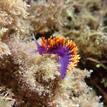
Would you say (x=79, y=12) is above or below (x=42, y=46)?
above

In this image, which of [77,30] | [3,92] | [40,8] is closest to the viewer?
[3,92]

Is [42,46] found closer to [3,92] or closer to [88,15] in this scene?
[3,92]

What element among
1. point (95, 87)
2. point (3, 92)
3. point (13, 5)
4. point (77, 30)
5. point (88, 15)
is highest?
point (88, 15)

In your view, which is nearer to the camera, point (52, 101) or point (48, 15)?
point (52, 101)

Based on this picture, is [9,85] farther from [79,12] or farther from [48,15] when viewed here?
[79,12]

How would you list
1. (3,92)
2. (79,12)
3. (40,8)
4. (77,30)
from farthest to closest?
(79,12) → (77,30) → (40,8) → (3,92)

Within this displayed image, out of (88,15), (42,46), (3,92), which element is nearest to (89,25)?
(88,15)

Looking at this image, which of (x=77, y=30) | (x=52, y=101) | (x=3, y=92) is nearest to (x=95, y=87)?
(x=77, y=30)
